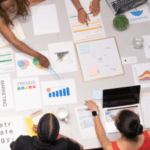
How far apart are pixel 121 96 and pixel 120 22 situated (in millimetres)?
643

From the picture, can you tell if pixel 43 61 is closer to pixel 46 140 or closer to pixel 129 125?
pixel 46 140

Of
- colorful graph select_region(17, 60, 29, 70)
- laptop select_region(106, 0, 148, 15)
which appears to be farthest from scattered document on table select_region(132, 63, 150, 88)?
colorful graph select_region(17, 60, 29, 70)

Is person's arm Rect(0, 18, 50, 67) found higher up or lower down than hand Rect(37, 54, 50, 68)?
higher up

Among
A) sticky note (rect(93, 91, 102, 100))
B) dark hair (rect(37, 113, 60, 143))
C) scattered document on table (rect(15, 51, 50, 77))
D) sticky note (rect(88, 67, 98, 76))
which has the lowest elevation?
dark hair (rect(37, 113, 60, 143))

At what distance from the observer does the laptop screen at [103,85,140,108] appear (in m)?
1.34

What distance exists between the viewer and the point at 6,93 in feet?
4.69

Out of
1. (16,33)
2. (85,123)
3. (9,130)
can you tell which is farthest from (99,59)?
(9,130)

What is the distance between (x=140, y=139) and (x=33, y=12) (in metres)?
1.37

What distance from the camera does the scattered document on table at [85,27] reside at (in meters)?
1.57

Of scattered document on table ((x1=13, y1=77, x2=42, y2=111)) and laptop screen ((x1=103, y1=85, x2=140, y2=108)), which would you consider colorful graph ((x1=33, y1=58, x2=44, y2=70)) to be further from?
laptop screen ((x1=103, y1=85, x2=140, y2=108))

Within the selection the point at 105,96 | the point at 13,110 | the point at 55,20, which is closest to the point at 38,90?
the point at 13,110

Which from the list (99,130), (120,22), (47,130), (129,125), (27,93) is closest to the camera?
(47,130)

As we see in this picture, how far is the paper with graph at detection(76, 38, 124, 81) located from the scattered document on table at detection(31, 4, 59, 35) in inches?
11.6

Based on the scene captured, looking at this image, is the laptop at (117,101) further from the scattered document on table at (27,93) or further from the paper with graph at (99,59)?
the scattered document on table at (27,93)
